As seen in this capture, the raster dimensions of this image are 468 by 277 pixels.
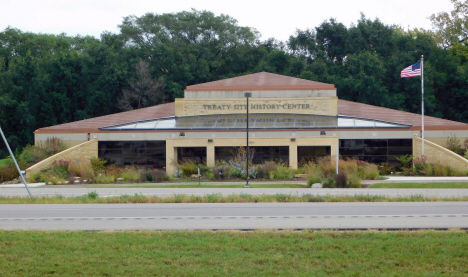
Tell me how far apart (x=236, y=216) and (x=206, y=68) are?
188ft

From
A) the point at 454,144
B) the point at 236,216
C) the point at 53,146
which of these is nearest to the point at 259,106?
the point at 454,144

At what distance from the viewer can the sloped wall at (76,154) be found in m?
39.1

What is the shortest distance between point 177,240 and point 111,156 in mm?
33318

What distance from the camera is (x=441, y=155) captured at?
3872cm

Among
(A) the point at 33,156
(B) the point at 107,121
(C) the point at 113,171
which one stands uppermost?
(B) the point at 107,121

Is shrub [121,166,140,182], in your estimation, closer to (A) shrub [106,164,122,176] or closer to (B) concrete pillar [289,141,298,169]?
(A) shrub [106,164,122,176]

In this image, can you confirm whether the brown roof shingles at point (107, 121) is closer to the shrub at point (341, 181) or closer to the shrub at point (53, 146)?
the shrub at point (53, 146)

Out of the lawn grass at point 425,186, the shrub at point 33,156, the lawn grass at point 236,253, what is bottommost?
the lawn grass at point 236,253

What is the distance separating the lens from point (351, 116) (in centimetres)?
4419

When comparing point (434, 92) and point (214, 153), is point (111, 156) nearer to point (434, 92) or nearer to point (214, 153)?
point (214, 153)

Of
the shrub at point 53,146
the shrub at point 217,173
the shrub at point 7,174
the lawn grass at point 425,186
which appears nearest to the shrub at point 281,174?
the shrub at point 217,173

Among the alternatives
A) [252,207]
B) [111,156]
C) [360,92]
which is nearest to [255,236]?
[252,207]

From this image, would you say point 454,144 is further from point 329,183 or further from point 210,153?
point 210,153

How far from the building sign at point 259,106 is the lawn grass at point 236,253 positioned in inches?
1285
